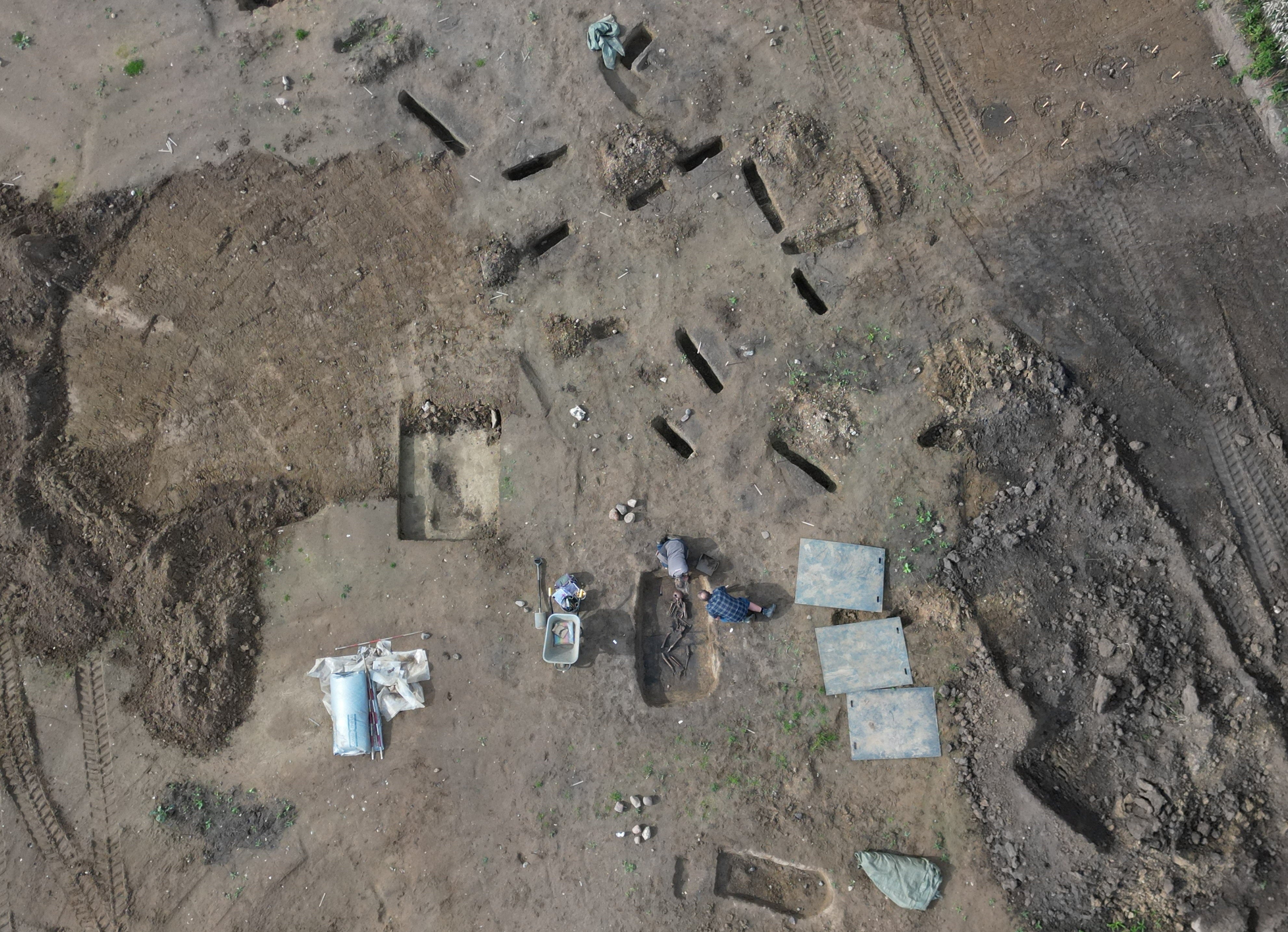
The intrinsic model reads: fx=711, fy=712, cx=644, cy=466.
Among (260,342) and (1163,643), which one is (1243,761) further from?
(260,342)

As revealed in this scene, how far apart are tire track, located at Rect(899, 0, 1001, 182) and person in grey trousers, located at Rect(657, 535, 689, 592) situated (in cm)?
524

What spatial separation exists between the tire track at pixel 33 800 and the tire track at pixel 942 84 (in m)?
11.9

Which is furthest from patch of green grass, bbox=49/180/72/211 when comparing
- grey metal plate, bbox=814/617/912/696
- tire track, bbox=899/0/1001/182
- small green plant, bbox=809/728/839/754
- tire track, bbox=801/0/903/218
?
small green plant, bbox=809/728/839/754

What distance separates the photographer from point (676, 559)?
7547mm

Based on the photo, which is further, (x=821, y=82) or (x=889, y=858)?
(x=821, y=82)

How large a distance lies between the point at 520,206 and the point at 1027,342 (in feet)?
19.0

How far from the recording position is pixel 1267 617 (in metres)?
7.00

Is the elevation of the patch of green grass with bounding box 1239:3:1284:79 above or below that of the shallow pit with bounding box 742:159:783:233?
above

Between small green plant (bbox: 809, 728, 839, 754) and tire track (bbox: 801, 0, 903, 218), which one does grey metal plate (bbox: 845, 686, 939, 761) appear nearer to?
small green plant (bbox: 809, 728, 839, 754)

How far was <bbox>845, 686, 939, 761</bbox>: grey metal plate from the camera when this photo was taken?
739 centimetres

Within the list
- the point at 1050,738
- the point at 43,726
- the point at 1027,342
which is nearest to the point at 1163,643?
the point at 1050,738

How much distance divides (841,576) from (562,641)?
121 inches

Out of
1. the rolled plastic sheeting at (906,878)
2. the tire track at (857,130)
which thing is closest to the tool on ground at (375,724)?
the rolled plastic sheeting at (906,878)

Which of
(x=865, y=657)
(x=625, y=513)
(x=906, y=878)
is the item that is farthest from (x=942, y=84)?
(x=906, y=878)
